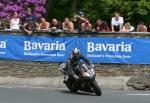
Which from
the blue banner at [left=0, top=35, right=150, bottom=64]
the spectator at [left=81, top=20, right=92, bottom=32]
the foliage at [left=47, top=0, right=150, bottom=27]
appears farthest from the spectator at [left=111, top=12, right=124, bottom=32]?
the foliage at [left=47, top=0, right=150, bottom=27]

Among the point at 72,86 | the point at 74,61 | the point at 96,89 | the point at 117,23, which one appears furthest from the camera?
the point at 117,23

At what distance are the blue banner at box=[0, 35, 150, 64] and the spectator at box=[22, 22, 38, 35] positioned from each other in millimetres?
315

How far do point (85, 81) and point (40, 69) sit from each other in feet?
18.5

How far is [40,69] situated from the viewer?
81.6ft

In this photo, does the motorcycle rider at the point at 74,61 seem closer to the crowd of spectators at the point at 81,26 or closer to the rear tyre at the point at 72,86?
the rear tyre at the point at 72,86

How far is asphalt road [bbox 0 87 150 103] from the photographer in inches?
690

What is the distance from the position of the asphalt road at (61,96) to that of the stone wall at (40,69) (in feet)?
9.29

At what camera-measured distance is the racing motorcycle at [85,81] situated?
62.9 ft

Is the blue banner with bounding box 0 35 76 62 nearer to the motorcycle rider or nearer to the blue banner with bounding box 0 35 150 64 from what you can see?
the blue banner with bounding box 0 35 150 64

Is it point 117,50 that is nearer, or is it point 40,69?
point 117,50

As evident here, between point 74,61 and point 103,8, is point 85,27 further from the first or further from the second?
point 103,8

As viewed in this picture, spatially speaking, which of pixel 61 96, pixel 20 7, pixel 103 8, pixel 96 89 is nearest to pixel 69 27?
pixel 96 89

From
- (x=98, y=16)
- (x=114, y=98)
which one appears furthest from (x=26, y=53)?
(x=98, y=16)

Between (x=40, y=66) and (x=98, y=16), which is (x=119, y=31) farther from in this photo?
(x=98, y=16)
